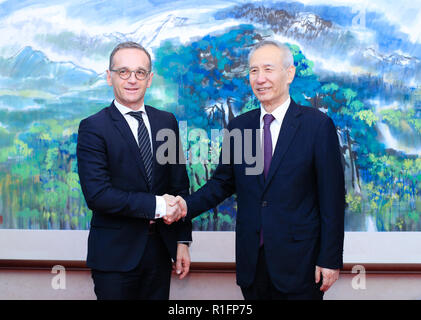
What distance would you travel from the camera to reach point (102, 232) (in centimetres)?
196

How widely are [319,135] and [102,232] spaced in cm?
110

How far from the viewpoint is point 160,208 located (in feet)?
6.33

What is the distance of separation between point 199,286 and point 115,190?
127 centimetres

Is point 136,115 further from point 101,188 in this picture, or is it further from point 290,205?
point 290,205

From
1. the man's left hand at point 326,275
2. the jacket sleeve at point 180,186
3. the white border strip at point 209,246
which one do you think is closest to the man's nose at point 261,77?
the jacket sleeve at point 180,186

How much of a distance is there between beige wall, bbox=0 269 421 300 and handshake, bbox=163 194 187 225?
39.1 inches

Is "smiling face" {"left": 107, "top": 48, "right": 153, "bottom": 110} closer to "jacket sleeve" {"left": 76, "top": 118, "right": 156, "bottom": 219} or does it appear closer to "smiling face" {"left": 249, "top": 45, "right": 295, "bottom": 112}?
"jacket sleeve" {"left": 76, "top": 118, "right": 156, "bottom": 219}

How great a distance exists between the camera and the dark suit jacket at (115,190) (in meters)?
1.90

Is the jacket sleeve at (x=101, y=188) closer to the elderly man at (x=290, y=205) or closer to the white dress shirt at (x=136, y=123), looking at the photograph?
the white dress shirt at (x=136, y=123)

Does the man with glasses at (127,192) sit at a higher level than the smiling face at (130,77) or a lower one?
lower

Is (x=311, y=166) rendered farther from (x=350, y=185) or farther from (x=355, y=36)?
(x=355, y=36)

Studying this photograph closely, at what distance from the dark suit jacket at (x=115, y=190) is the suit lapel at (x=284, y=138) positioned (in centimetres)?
55

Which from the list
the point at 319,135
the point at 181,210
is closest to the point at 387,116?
the point at 319,135

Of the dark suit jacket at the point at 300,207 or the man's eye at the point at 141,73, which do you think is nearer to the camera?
the dark suit jacket at the point at 300,207
